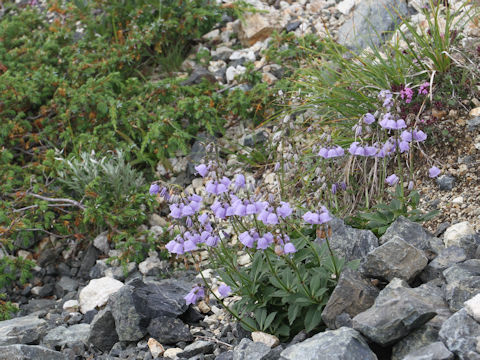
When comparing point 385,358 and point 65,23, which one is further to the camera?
point 65,23

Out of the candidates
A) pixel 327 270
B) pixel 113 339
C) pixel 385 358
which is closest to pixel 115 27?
pixel 113 339

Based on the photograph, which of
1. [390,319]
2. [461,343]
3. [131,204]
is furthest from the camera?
[131,204]

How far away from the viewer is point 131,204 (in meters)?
4.82

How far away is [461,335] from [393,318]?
28 cm

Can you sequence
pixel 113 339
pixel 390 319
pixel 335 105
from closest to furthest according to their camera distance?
pixel 390 319 < pixel 113 339 < pixel 335 105

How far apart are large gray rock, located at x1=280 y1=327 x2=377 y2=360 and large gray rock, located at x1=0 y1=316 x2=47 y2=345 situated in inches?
70.4

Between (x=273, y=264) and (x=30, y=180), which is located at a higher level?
(x=273, y=264)

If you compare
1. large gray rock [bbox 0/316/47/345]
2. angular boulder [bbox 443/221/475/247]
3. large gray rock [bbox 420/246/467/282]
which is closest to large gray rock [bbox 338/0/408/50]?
angular boulder [bbox 443/221/475/247]

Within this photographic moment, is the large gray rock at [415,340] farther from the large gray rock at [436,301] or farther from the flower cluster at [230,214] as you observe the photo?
the flower cluster at [230,214]

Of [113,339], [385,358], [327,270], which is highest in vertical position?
[327,270]

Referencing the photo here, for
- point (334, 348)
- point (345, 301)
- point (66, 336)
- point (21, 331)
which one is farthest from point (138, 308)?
point (334, 348)

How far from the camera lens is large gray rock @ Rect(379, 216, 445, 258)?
340 cm

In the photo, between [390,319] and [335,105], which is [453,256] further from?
[335,105]

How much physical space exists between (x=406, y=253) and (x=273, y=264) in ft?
2.31
